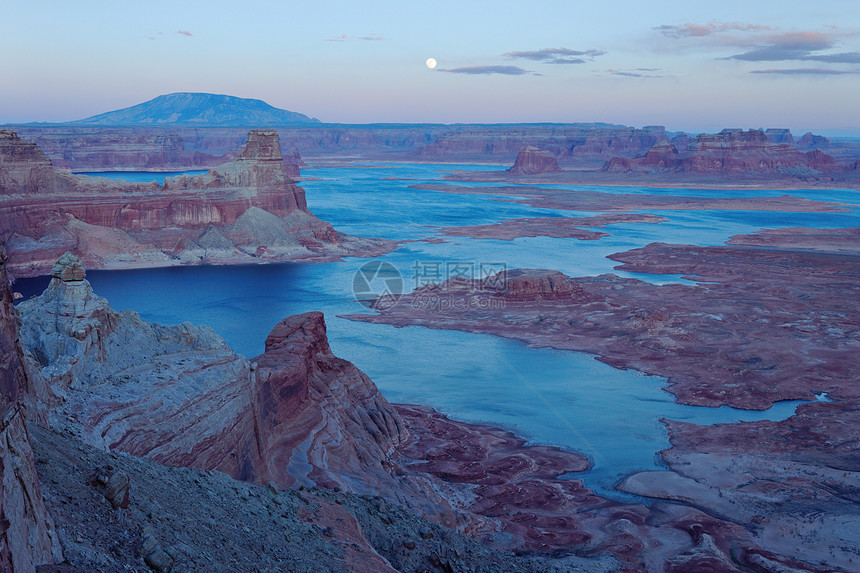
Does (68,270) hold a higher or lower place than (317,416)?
higher

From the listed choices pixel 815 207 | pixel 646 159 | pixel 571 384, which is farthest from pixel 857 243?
pixel 646 159

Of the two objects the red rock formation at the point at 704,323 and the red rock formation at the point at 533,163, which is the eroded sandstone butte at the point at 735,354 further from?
the red rock formation at the point at 533,163

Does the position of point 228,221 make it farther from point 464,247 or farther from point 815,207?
point 815,207

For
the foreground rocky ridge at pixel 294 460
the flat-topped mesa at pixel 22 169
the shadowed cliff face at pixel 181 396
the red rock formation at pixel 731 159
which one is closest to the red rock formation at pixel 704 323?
the foreground rocky ridge at pixel 294 460

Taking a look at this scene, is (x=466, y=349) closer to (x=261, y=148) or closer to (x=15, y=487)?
(x=15, y=487)

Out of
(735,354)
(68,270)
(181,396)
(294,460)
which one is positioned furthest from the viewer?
(735,354)

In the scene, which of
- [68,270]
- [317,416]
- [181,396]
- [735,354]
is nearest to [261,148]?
[735,354]
